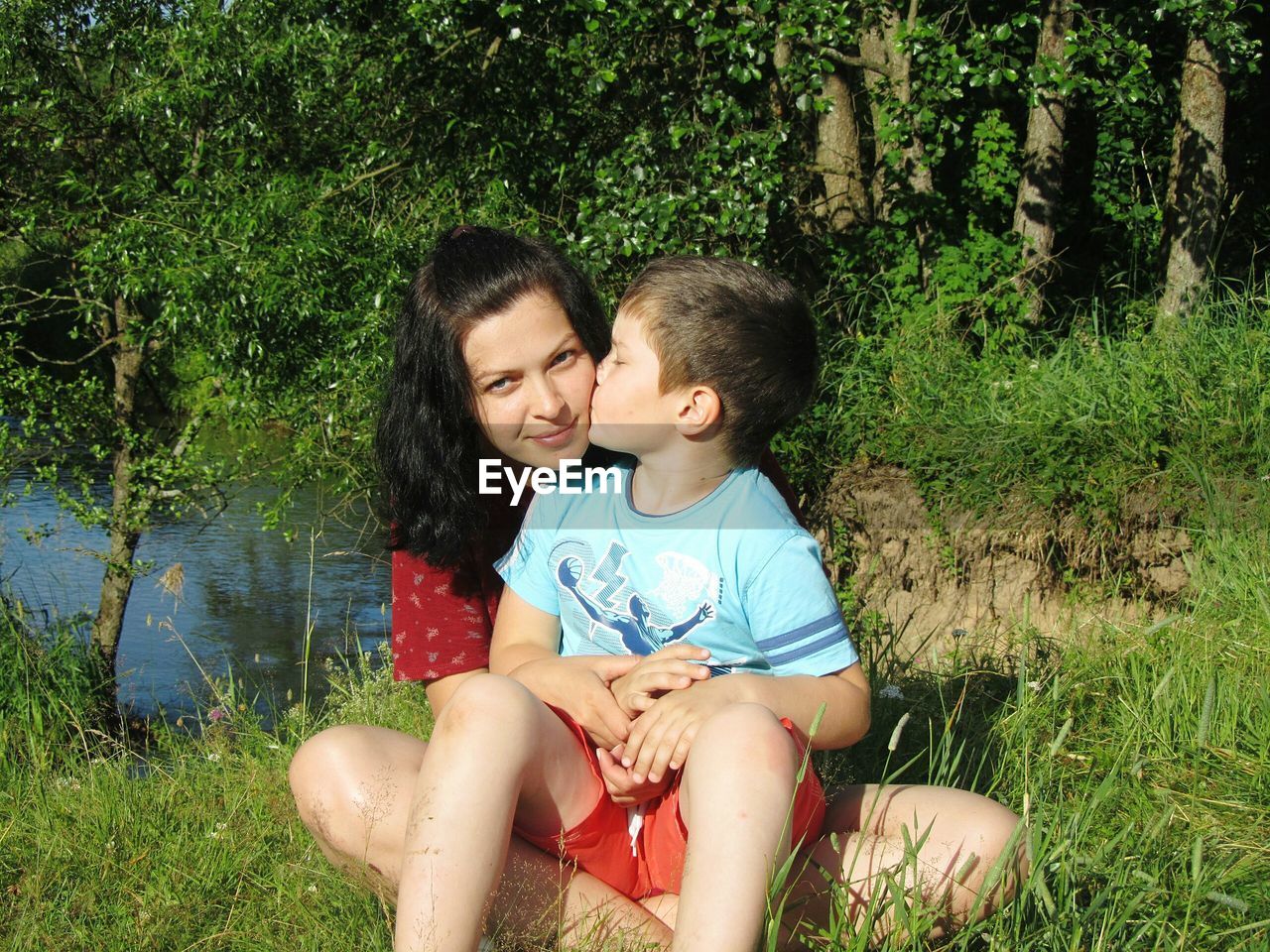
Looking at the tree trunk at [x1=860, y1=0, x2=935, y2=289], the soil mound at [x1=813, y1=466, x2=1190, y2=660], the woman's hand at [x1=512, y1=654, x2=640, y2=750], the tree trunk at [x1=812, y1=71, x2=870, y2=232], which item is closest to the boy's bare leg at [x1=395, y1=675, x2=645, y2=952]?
the woman's hand at [x1=512, y1=654, x2=640, y2=750]

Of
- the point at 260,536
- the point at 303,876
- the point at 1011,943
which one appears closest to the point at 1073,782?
the point at 1011,943

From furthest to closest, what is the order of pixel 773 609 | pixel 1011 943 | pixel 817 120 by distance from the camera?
pixel 817 120 < pixel 773 609 < pixel 1011 943

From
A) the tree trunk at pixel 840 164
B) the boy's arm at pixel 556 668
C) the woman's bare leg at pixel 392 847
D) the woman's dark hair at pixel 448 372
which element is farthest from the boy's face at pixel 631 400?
the tree trunk at pixel 840 164

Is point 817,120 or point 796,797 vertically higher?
point 817,120

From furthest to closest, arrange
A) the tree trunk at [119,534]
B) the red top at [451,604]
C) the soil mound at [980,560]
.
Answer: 1. the tree trunk at [119,534]
2. the soil mound at [980,560]
3. the red top at [451,604]

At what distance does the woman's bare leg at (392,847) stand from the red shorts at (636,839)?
0.03 meters

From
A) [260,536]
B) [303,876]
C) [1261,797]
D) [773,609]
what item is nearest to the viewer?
[773,609]

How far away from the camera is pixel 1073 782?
2.59 m

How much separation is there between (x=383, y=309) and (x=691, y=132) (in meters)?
1.45

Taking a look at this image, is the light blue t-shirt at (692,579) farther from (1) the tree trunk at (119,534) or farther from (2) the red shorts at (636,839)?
(1) the tree trunk at (119,534)

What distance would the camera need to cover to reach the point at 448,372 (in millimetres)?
2225

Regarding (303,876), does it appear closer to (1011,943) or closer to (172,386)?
(1011,943)

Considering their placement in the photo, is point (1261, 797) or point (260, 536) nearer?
point (1261, 797)

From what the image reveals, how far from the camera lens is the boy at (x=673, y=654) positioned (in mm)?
1612
